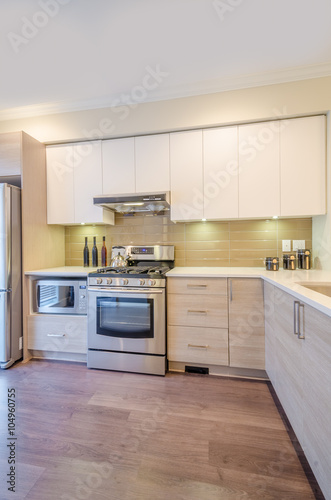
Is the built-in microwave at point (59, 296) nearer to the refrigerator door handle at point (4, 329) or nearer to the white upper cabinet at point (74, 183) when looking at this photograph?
the refrigerator door handle at point (4, 329)

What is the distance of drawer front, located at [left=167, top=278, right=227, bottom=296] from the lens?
1981 mm

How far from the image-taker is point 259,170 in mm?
2176

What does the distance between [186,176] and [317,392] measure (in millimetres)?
1937

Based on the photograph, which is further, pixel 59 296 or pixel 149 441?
pixel 59 296

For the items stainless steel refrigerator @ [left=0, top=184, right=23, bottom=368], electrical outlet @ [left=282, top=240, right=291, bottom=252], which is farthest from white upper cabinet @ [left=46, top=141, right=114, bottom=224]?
electrical outlet @ [left=282, top=240, right=291, bottom=252]

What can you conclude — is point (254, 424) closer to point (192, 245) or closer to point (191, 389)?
point (191, 389)

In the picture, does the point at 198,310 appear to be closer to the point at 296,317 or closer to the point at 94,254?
the point at 296,317

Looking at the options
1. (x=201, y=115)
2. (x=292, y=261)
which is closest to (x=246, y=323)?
(x=292, y=261)

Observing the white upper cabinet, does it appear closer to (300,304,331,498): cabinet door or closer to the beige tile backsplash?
the beige tile backsplash

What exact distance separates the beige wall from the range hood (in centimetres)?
69

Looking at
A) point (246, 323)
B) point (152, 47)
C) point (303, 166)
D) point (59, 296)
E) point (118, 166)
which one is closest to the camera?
point (152, 47)

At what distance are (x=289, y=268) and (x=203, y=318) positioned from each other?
3.18 ft

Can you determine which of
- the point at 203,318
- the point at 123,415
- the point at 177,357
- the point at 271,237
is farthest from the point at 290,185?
the point at 123,415

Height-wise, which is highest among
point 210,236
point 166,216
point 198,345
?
point 166,216
